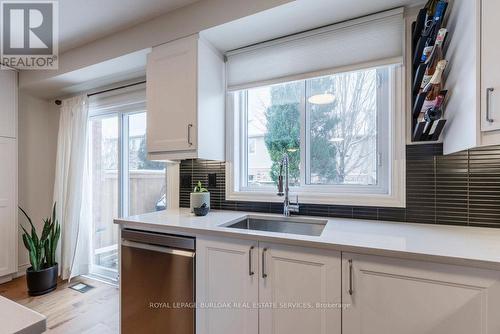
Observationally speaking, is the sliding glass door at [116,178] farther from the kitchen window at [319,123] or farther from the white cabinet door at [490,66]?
the white cabinet door at [490,66]

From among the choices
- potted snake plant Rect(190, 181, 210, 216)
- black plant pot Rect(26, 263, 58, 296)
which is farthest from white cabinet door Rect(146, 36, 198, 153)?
black plant pot Rect(26, 263, 58, 296)

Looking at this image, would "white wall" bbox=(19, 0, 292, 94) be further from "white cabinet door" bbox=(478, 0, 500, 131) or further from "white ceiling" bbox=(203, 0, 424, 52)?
"white cabinet door" bbox=(478, 0, 500, 131)

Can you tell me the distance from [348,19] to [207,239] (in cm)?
165

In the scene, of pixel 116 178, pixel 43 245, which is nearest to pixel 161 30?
pixel 116 178

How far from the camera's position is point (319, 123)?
1.85m

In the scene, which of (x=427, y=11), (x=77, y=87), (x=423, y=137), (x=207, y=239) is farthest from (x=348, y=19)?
(x=77, y=87)

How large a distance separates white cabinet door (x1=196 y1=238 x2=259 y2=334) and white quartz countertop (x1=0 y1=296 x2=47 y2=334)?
0.85 metres

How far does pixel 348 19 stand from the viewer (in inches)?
62.4

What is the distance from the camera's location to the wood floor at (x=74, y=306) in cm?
194

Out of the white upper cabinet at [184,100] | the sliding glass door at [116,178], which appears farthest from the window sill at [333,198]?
the sliding glass door at [116,178]

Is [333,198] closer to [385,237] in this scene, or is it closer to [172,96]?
[385,237]

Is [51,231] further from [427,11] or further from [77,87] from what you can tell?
[427,11]

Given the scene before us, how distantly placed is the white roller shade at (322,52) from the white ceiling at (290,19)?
0.15ft

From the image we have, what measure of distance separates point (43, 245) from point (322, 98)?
→ 9.94ft
